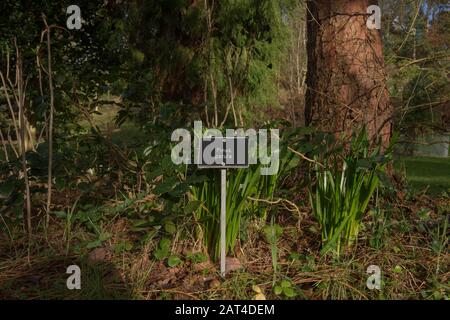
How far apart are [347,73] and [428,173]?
4.45 meters

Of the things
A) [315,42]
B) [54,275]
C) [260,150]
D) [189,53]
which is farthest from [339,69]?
[189,53]

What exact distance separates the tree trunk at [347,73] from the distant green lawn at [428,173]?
78.4 inches

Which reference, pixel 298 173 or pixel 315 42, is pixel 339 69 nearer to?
pixel 315 42

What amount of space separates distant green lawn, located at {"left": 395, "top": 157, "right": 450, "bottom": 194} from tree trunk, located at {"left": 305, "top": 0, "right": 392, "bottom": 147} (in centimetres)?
199

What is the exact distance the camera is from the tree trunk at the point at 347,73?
11.1ft

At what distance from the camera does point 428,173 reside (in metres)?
7.13

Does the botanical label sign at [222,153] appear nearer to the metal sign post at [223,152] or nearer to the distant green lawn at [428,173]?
the metal sign post at [223,152]

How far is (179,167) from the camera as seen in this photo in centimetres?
258
